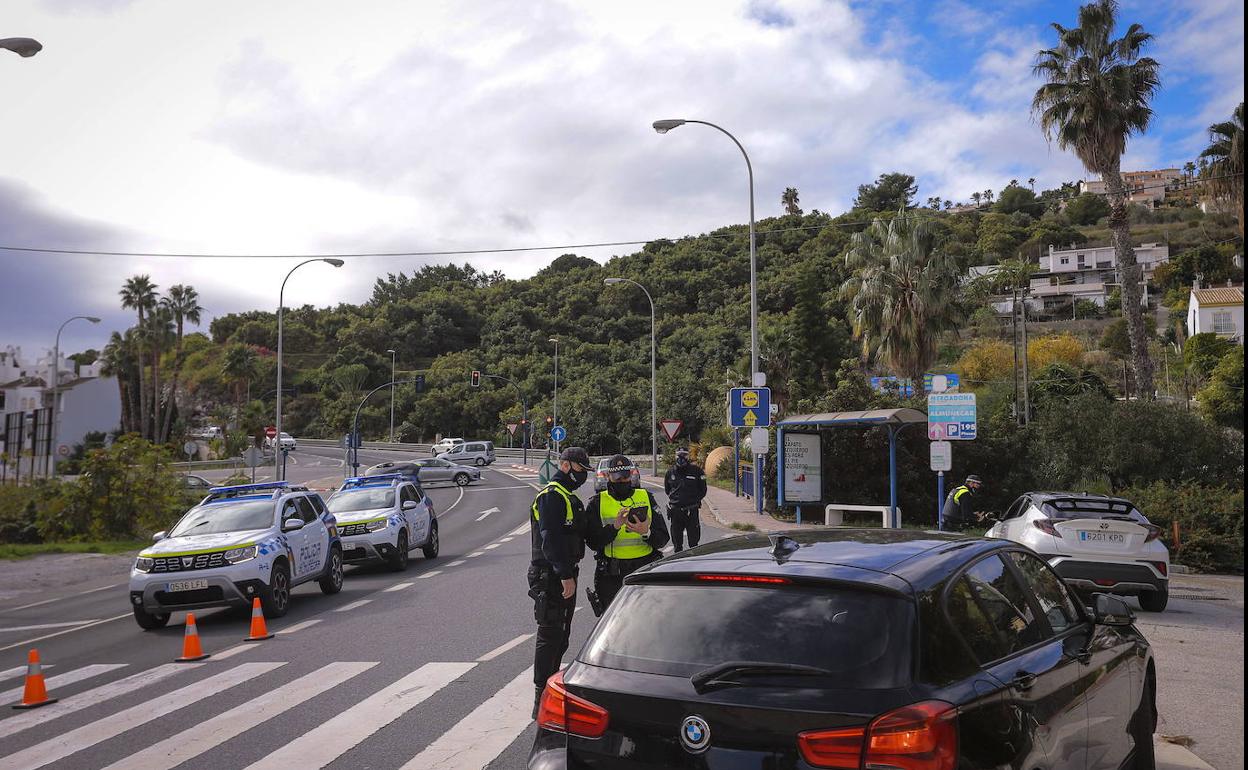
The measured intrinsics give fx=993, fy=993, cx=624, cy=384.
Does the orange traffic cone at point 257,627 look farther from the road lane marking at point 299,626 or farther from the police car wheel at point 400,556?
the police car wheel at point 400,556

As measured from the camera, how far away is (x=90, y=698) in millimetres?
8508

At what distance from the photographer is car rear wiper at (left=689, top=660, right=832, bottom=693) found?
10.7ft

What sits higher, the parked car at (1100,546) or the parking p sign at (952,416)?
the parking p sign at (952,416)

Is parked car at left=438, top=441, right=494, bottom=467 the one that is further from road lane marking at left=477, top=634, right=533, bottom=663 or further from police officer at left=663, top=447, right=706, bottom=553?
road lane marking at left=477, top=634, right=533, bottom=663

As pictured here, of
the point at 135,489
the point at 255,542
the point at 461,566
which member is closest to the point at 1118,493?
the point at 461,566

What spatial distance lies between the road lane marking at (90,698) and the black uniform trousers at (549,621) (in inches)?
157

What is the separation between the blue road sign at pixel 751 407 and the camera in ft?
82.8

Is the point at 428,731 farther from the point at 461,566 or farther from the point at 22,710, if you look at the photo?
the point at 461,566

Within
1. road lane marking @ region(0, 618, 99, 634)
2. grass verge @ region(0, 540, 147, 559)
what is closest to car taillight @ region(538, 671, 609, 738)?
road lane marking @ region(0, 618, 99, 634)

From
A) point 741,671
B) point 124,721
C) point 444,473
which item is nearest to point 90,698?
point 124,721

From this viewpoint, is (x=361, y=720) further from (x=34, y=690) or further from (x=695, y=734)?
(x=695, y=734)

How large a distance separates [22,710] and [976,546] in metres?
7.80

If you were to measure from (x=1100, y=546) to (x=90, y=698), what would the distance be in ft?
36.3

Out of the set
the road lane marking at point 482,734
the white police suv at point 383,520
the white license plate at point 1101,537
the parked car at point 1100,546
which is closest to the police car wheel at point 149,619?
the white police suv at point 383,520
